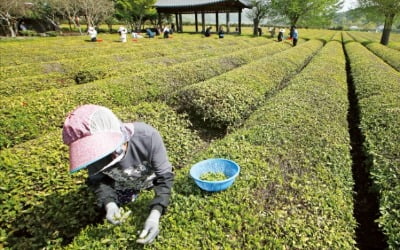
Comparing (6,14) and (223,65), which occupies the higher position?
(6,14)

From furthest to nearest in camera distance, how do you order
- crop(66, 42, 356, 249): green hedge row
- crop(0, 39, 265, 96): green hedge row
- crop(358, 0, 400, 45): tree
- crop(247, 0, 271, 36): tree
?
crop(247, 0, 271, 36): tree → crop(358, 0, 400, 45): tree → crop(0, 39, 265, 96): green hedge row → crop(66, 42, 356, 249): green hedge row

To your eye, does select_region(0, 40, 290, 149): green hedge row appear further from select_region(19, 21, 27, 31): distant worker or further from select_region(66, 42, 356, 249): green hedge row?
select_region(19, 21, 27, 31): distant worker

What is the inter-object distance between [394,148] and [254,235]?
3.31m

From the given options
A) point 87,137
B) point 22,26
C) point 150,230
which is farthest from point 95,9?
point 150,230

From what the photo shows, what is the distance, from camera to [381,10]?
25.2 m

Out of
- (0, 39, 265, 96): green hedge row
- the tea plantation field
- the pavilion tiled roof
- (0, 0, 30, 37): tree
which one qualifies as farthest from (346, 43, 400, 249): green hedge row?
(0, 0, 30, 37): tree

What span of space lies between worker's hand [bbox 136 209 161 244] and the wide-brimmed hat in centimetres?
68

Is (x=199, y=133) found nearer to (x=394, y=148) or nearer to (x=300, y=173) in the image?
(x=300, y=173)

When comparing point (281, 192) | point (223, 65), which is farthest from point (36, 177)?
point (223, 65)

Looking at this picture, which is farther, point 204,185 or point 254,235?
point 204,185

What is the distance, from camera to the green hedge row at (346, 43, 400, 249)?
9.75 ft

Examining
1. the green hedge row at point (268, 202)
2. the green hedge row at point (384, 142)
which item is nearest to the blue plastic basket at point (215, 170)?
the green hedge row at point (268, 202)

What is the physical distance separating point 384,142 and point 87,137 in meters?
4.94

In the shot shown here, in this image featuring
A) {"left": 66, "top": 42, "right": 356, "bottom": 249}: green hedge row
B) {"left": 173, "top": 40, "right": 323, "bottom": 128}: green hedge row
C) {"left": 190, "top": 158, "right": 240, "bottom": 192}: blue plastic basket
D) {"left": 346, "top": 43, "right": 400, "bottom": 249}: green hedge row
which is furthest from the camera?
{"left": 173, "top": 40, "right": 323, "bottom": 128}: green hedge row
